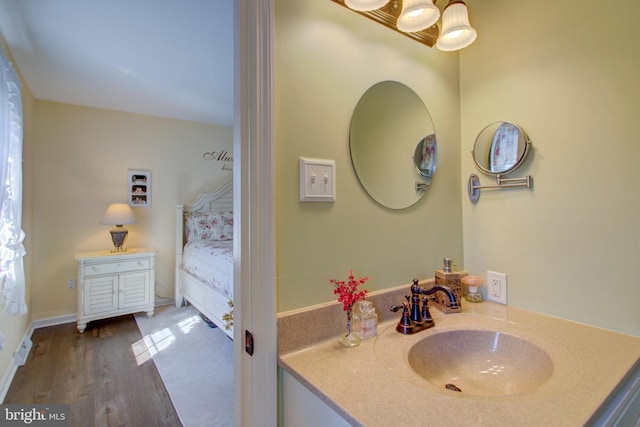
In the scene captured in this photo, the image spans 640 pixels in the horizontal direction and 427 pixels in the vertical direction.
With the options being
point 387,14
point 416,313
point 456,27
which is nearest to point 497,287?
point 416,313

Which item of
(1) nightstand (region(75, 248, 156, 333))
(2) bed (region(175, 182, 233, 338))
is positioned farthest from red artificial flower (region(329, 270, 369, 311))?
(1) nightstand (region(75, 248, 156, 333))

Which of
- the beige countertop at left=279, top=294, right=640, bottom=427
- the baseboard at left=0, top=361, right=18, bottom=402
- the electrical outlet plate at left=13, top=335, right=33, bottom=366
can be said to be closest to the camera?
the beige countertop at left=279, top=294, right=640, bottom=427

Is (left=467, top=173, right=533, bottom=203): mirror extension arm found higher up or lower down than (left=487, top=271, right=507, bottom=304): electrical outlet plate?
higher up

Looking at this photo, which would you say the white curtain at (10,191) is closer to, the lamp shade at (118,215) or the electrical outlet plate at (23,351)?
the electrical outlet plate at (23,351)

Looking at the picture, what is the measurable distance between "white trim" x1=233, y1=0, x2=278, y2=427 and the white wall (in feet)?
3.16

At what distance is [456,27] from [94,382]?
2.96 meters

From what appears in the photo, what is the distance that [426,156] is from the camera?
1194mm

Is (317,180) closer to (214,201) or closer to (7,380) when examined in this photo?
(7,380)

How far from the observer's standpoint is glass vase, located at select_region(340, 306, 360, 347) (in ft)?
2.70

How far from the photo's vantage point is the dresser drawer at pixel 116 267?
290 centimetres

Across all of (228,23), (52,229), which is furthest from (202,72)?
(52,229)

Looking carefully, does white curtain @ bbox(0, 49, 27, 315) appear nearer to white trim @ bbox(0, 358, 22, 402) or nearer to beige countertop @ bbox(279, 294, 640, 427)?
white trim @ bbox(0, 358, 22, 402)

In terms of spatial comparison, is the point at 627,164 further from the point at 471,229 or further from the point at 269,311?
the point at 269,311

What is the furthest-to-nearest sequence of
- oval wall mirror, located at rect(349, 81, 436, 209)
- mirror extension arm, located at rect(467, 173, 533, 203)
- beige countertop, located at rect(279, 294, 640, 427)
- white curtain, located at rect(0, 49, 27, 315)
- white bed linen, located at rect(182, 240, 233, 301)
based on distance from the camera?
1. white bed linen, located at rect(182, 240, 233, 301)
2. white curtain, located at rect(0, 49, 27, 315)
3. mirror extension arm, located at rect(467, 173, 533, 203)
4. oval wall mirror, located at rect(349, 81, 436, 209)
5. beige countertop, located at rect(279, 294, 640, 427)
